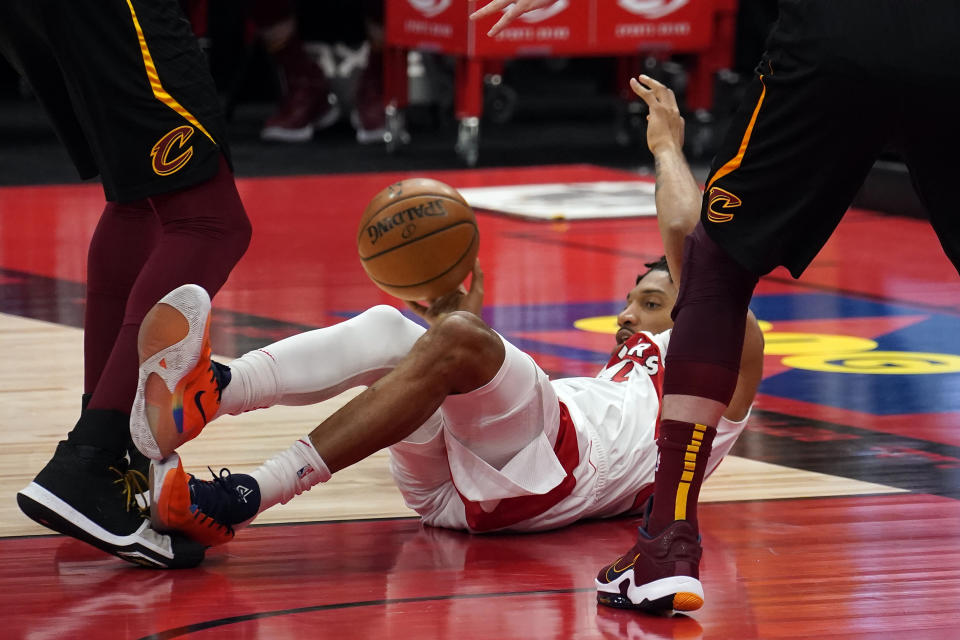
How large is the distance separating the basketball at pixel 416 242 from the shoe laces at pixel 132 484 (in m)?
0.71

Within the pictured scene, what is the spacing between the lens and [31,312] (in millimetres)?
4984

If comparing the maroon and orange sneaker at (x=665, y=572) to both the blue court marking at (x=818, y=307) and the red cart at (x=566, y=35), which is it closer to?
the blue court marking at (x=818, y=307)

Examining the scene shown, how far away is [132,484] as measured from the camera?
2.66 meters

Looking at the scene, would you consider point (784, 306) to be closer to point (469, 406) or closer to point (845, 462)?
point (845, 462)

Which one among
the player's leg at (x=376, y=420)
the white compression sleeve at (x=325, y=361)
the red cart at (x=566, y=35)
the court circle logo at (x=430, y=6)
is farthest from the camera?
the court circle logo at (x=430, y=6)

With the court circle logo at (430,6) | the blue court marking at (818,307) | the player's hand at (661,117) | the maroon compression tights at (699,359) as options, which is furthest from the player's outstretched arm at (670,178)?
the court circle logo at (430,6)

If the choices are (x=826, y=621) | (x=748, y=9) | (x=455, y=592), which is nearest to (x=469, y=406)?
(x=455, y=592)

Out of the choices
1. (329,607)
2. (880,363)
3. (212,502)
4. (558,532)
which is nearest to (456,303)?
(558,532)

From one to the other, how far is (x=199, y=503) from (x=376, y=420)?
1.00ft

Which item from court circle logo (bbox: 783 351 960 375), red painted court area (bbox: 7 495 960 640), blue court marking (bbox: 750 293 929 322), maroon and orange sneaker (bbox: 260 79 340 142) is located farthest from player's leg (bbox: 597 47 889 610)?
maroon and orange sneaker (bbox: 260 79 340 142)

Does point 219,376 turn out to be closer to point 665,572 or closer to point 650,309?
point 665,572

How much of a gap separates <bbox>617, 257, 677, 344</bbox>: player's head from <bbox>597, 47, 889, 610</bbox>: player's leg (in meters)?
0.82

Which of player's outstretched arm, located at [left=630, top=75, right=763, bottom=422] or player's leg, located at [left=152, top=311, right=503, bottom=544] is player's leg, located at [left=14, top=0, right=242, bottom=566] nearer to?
player's leg, located at [left=152, top=311, right=503, bottom=544]

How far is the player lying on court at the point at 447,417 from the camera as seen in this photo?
8.19 ft
